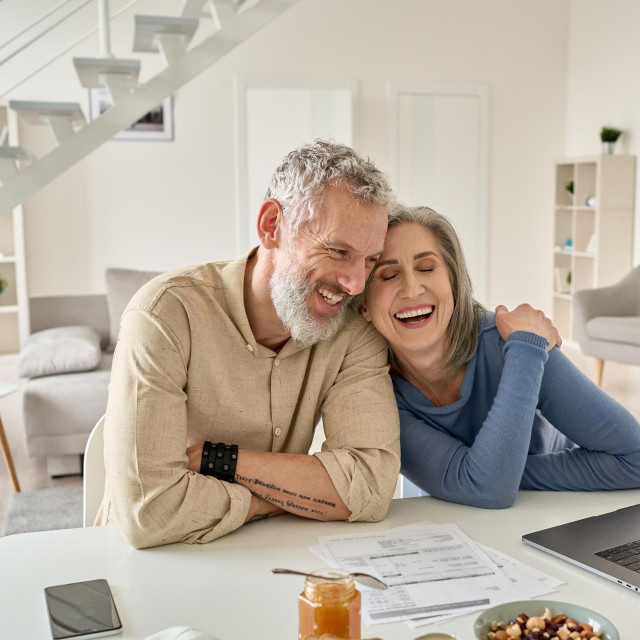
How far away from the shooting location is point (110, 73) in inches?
181

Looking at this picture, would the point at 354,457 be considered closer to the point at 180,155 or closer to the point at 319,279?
the point at 319,279

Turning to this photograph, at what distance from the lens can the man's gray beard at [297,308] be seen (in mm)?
1631

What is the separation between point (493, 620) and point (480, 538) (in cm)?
40

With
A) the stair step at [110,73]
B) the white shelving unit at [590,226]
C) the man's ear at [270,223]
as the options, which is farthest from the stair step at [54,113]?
the white shelving unit at [590,226]

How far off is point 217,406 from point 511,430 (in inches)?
22.6

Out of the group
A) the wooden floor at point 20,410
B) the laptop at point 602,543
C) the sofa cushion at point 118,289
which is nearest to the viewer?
the laptop at point 602,543

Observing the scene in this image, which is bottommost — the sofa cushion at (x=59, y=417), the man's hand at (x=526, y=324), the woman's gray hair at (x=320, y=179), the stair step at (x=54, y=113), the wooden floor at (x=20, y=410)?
the wooden floor at (x=20, y=410)

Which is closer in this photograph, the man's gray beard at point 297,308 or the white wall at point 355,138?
the man's gray beard at point 297,308

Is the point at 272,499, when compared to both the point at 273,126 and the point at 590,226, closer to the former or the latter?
the point at 273,126

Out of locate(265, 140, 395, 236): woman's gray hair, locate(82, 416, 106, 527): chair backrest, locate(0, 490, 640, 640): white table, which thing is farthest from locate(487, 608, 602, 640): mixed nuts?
locate(82, 416, 106, 527): chair backrest

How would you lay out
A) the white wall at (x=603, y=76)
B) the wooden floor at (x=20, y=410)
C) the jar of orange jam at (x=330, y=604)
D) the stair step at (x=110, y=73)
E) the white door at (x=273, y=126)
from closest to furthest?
the jar of orange jam at (x=330, y=604)
the wooden floor at (x=20, y=410)
the stair step at (x=110, y=73)
the white wall at (x=603, y=76)
the white door at (x=273, y=126)

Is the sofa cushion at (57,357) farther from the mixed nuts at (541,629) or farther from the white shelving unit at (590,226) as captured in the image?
the white shelving unit at (590,226)

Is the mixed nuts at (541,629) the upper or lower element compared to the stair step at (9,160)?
lower

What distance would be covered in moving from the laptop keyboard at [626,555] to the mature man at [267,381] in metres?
0.40
